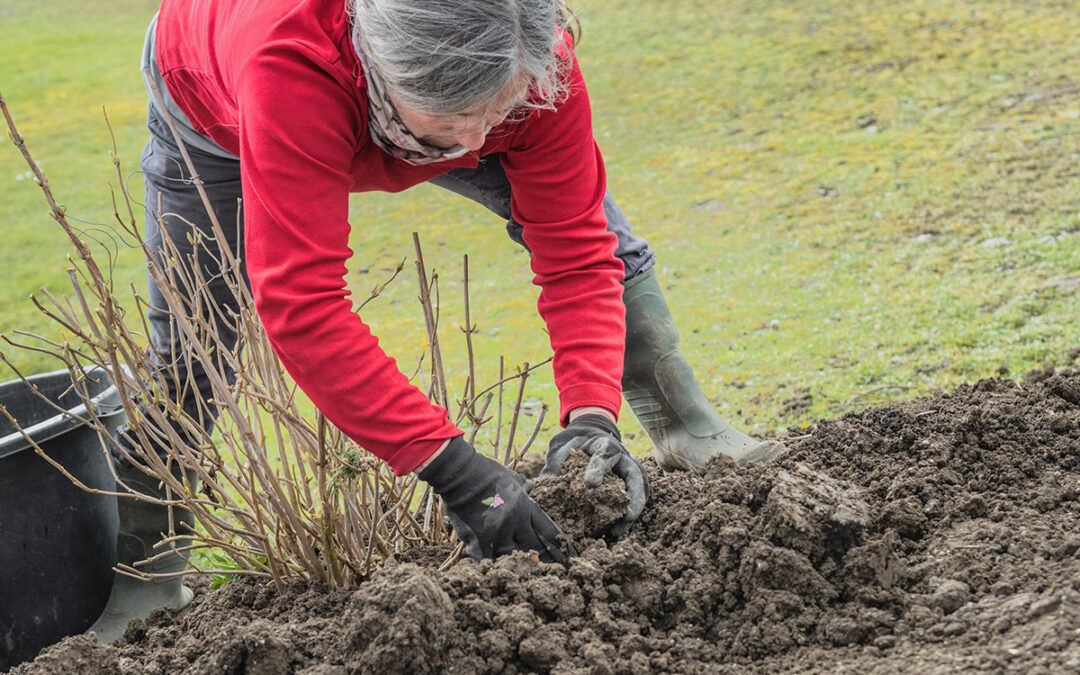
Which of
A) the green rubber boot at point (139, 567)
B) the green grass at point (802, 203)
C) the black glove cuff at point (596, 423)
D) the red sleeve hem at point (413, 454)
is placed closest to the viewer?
the red sleeve hem at point (413, 454)

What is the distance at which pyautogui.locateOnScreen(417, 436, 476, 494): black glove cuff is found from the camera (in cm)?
187

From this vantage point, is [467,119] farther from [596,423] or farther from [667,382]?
[667,382]

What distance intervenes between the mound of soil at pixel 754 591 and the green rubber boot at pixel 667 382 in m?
0.34

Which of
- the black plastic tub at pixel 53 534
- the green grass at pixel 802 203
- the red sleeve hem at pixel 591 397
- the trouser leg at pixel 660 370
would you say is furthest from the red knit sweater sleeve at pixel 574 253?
the black plastic tub at pixel 53 534

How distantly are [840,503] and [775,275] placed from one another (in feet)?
9.14

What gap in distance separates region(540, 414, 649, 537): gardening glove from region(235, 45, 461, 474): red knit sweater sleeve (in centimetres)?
33

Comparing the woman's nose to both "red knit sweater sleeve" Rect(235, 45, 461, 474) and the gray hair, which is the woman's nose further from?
"red knit sweater sleeve" Rect(235, 45, 461, 474)

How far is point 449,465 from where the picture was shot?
1.87 metres

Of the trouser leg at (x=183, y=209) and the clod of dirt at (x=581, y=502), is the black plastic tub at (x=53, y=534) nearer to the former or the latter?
the trouser leg at (x=183, y=209)

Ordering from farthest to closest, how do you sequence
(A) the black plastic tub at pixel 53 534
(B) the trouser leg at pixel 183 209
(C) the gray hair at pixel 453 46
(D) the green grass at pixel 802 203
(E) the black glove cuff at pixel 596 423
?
1. (D) the green grass at pixel 802 203
2. (A) the black plastic tub at pixel 53 534
3. (B) the trouser leg at pixel 183 209
4. (E) the black glove cuff at pixel 596 423
5. (C) the gray hair at pixel 453 46

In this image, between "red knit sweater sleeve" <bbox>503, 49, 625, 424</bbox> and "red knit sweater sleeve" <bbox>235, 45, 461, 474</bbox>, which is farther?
"red knit sweater sleeve" <bbox>503, 49, 625, 424</bbox>

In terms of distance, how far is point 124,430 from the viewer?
8.36ft

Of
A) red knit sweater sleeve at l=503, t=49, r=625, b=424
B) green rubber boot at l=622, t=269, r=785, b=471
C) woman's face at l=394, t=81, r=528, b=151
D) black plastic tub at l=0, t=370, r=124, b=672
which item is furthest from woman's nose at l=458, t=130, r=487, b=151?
black plastic tub at l=0, t=370, r=124, b=672

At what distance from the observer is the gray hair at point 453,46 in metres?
1.61
